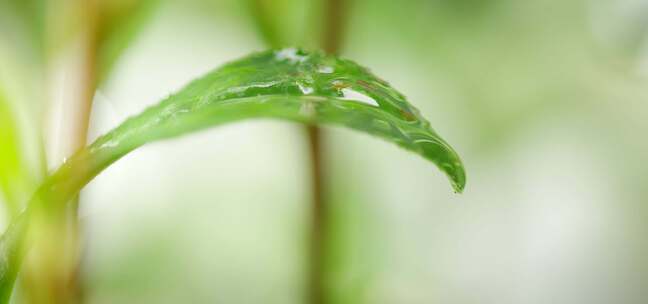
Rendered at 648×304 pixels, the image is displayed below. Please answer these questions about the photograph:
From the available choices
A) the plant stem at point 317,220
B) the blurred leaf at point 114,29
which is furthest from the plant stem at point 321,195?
the blurred leaf at point 114,29

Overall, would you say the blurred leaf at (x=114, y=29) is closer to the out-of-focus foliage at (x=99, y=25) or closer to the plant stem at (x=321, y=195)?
the out-of-focus foliage at (x=99, y=25)

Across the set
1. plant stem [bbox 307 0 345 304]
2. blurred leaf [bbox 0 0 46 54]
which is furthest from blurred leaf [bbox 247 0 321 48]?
blurred leaf [bbox 0 0 46 54]

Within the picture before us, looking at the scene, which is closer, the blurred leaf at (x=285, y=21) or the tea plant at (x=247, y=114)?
the tea plant at (x=247, y=114)

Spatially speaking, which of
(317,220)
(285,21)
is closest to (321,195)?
(317,220)

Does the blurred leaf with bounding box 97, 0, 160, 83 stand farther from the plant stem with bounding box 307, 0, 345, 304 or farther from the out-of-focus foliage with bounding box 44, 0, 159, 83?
the plant stem with bounding box 307, 0, 345, 304

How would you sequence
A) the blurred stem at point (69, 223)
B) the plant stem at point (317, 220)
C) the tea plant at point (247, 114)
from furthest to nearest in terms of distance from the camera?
the plant stem at point (317, 220), the blurred stem at point (69, 223), the tea plant at point (247, 114)

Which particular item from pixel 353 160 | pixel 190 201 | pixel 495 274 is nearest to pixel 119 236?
pixel 190 201
